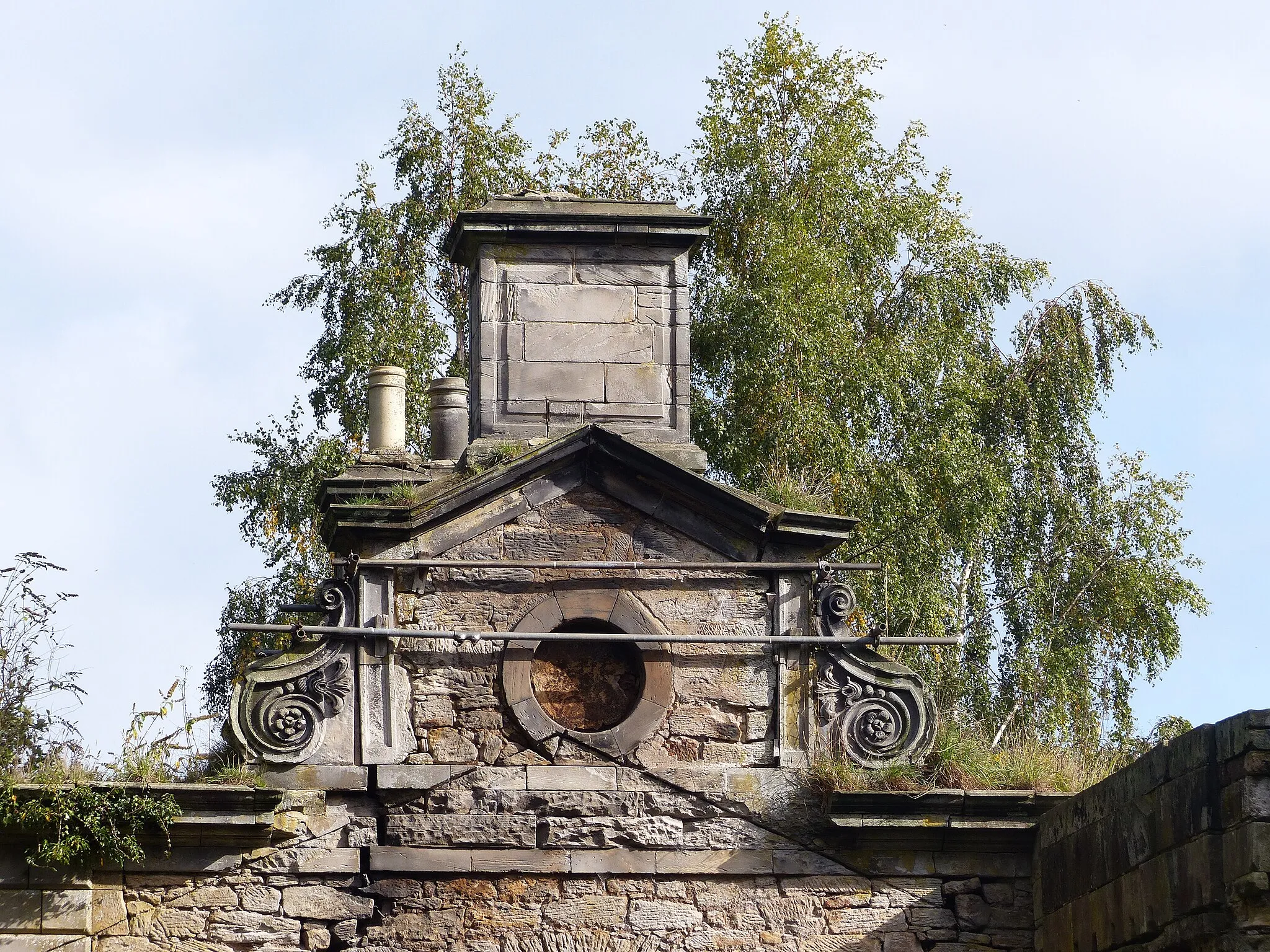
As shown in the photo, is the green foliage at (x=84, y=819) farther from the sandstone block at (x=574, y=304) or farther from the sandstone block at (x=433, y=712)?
the sandstone block at (x=574, y=304)

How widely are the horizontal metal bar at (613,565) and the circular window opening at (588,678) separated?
355 millimetres

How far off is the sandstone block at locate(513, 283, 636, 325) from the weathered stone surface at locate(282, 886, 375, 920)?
3844 millimetres

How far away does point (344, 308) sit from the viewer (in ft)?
67.1

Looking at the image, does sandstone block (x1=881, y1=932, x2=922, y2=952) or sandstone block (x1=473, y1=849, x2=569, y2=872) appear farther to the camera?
sandstone block (x1=881, y1=932, x2=922, y2=952)

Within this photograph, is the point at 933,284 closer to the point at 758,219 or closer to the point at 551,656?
the point at 758,219

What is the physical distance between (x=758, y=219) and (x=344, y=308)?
4363 millimetres

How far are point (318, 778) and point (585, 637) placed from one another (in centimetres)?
174

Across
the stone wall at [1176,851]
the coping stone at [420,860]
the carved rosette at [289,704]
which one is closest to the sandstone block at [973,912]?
the stone wall at [1176,851]

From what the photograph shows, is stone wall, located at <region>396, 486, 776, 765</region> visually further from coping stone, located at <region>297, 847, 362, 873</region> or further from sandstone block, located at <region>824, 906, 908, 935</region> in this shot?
sandstone block, located at <region>824, 906, 908, 935</region>

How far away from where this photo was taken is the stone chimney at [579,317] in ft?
42.3

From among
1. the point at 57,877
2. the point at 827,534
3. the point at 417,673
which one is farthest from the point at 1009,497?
the point at 57,877

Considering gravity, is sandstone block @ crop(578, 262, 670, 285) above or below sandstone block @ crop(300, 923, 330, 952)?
above

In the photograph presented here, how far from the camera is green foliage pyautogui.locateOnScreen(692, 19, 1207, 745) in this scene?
63.0 ft

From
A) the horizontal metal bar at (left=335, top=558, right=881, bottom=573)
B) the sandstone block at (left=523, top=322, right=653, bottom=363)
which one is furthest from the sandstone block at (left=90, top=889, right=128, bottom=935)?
the sandstone block at (left=523, top=322, right=653, bottom=363)
